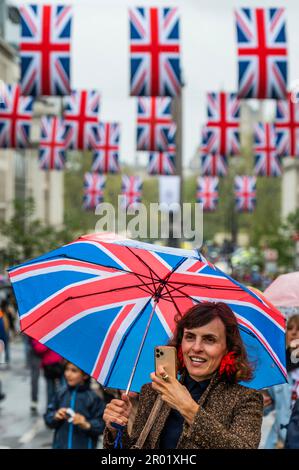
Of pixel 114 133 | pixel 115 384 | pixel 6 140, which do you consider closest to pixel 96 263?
pixel 115 384

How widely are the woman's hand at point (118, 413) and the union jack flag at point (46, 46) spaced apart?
1155cm

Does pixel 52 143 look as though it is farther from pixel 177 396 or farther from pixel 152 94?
pixel 177 396

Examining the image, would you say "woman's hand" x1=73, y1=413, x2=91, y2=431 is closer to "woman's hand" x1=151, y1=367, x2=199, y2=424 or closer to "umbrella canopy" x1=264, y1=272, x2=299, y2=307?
"umbrella canopy" x1=264, y1=272, x2=299, y2=307

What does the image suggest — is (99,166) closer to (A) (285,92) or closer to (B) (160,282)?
(A) (285,92)

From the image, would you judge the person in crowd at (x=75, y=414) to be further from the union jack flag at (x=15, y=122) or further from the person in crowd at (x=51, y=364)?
the union jack flag at (x=15, y=122)

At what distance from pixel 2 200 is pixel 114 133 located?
24.8 metres

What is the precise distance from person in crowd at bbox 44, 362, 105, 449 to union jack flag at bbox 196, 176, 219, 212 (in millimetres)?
32340

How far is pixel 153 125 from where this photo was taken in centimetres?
2084

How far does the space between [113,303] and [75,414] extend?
284cm

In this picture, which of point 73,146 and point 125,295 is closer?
point 125,295

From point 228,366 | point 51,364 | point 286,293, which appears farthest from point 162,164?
point 228,366

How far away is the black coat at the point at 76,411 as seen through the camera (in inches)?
258

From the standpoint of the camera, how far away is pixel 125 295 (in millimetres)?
3875

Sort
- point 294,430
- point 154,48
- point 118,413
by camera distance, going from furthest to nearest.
A: point 154,48, point 294,430, point 118,413
